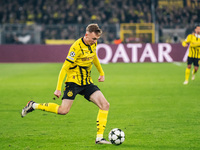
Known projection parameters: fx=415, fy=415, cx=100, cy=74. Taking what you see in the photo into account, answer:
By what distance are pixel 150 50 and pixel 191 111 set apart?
64.5ft

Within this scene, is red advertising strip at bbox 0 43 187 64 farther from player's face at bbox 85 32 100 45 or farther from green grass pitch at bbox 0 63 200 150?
player's face at bbox 85 32 100 45

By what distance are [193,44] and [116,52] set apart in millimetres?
14103

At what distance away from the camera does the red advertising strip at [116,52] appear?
28.7 m

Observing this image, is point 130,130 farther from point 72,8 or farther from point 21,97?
point 72,8

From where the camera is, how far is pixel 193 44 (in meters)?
15.1

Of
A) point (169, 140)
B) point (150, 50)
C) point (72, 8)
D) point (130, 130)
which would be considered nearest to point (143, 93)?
point (130, 130)

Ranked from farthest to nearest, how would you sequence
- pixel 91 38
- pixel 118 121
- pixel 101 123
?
pixel 118 121 < pixel 101 123 < pixel 91 38

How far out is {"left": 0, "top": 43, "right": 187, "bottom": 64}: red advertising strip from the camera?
94.1 ft

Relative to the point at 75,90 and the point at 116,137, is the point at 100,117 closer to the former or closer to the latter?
the point at 116,137

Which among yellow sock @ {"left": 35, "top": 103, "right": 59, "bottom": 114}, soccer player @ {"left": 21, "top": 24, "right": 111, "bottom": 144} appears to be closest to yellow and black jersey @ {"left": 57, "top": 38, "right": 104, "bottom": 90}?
soccer player @ {"left": 21, "top": 24, "right": 111, "bottom": 144}

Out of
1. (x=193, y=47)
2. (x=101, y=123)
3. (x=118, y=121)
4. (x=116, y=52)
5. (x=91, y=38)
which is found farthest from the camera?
(x=116, y=52)

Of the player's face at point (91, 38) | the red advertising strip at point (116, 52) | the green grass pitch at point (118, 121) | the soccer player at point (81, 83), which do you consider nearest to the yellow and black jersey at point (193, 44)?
the green grass pitch at point (118, 121)

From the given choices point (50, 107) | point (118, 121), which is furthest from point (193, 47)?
point (50, 107)

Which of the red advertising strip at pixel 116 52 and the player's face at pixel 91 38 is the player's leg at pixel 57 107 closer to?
the player's face at pixel 91 38
